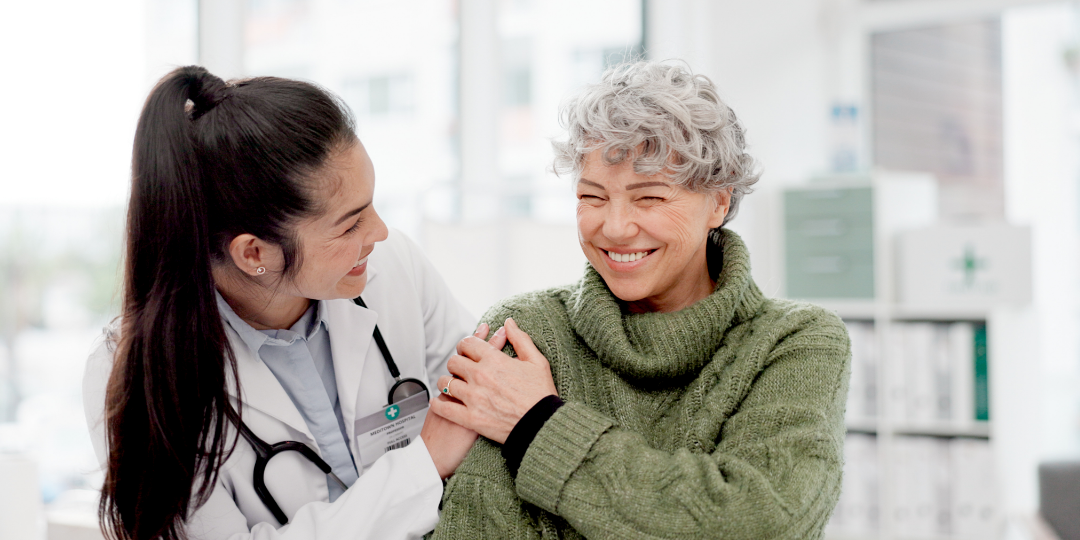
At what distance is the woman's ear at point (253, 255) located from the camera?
1256 millimetres

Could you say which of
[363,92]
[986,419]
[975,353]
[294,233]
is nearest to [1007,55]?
[975,353]

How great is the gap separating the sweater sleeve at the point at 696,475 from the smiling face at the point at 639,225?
23 cm

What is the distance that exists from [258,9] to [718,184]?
1.76 m

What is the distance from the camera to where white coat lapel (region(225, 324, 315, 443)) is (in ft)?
4.40

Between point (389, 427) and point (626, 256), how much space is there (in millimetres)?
566

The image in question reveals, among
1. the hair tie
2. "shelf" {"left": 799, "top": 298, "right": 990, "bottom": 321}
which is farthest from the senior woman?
"shelf" {"left": 799, "top": 298, "right": 990, "bottom": 321}

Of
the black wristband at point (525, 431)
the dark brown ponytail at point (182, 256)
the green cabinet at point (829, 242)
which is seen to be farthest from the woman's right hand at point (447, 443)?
the green cabinet at point (829, 242)

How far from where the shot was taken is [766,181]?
3.60 meters

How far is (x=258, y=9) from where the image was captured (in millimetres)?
2436

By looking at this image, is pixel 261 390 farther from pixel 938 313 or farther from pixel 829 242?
pixel 938 313

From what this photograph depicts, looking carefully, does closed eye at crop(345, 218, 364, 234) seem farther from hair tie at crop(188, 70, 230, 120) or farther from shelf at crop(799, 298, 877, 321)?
shelf at crop(799, 298, 877, 321)

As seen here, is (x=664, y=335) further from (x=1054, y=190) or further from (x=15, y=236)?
(x=1054, y=190)

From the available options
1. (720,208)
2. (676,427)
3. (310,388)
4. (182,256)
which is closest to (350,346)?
(310,388)

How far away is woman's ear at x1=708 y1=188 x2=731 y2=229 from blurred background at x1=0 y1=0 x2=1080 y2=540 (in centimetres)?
23
